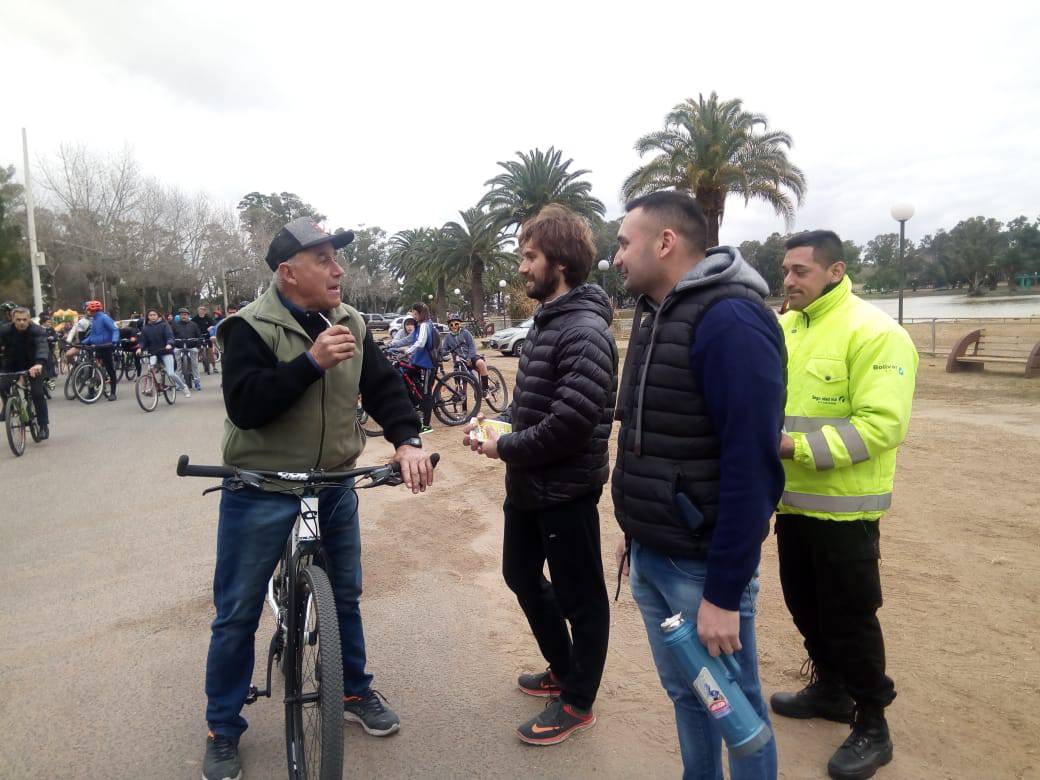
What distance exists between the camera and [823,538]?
2699 millimetres

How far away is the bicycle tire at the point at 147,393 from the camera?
42.4 feet

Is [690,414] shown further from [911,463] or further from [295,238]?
[911,463]

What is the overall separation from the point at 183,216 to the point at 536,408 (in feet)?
160

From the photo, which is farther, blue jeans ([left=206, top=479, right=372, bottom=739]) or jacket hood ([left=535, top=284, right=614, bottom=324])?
jacket hood ([left=535, top=284, right=614, bottom=324])

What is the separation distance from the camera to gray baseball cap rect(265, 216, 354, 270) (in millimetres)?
2594

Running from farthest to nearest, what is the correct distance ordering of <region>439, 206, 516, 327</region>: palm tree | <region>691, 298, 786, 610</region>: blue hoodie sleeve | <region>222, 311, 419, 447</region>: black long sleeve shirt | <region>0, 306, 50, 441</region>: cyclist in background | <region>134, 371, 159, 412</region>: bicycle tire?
<region>439, 206, 516, 327</region>: palm tree
<region>134, 371, 159, 412</region>: bicycle tire
<region>0, 306, 50, 441</region>: cyclist in background
<region>222, 311, 419, 447</region>: black long sleeve shirt
<region>691, 298, 786, 610</region>: blue hoodie sleeve

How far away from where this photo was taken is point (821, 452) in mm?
2576

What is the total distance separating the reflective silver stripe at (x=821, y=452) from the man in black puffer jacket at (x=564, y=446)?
76 cm

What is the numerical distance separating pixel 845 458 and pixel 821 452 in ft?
0.27

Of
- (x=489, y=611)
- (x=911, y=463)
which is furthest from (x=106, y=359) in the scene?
(x=911, y=463)

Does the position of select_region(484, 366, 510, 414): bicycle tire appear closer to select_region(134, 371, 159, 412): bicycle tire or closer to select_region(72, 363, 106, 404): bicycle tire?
select_region(134, 371, 159, 412): bicycle tire

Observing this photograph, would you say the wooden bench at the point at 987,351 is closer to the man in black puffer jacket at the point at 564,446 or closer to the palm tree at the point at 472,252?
the man in black puffer jacket at the point at 564,446

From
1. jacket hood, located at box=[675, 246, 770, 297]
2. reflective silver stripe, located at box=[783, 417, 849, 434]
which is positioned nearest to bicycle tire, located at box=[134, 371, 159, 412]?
reflective silver stripe, located at box=[783, 417, 849, 434]

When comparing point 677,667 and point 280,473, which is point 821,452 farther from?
point 280,473
